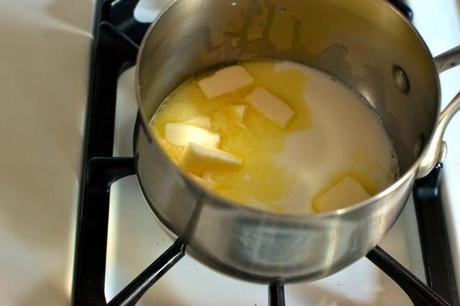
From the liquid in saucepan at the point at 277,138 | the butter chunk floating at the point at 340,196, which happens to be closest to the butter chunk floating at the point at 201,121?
the liquid in saucepan at the point at 277,138

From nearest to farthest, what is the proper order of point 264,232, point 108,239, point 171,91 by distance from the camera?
point 264,232, point 108,239, point 171,91

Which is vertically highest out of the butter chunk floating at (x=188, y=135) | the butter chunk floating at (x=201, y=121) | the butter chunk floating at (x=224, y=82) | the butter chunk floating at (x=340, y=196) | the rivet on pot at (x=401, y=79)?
the rivet on pot at (x=401, y=79)

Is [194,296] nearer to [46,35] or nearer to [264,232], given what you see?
[264,232]

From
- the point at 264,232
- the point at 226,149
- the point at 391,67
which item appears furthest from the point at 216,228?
the point at 391,67

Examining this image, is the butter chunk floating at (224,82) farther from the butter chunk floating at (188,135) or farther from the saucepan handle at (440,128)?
the saucepan handle at (440,128)

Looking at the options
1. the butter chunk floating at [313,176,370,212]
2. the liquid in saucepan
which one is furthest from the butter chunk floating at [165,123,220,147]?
the butter chunk floating at [313,176,370,212]

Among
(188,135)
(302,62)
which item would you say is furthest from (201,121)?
(302,62)
